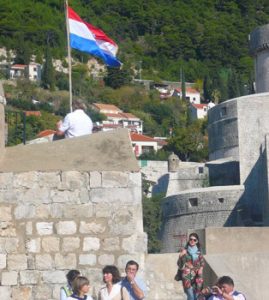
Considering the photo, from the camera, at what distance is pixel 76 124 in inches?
425

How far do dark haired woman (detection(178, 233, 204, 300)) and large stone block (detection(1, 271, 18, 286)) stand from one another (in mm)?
1317

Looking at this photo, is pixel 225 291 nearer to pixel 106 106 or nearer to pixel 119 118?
pixel 119 118

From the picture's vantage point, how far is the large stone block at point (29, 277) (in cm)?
977

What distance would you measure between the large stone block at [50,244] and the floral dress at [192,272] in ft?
3.27

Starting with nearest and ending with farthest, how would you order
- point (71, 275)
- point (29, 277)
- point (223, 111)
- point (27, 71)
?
point (71, 275) < point (29, 277) < point (223, 111) < point (27, 71)

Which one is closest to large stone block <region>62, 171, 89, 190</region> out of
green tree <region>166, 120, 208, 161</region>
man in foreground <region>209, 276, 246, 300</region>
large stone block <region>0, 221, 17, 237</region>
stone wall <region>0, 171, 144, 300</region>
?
stone wall <region>0, 171, 144, 300</region>

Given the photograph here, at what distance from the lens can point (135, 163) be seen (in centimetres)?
1009

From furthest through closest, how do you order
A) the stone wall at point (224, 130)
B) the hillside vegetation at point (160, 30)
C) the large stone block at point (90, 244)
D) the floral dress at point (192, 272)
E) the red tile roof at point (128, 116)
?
1. the hillside vegetation at point (160, 30)
2. the red tile roof at point (128, 116)
3. the stone wall at point (224, 130)
4. the large stone block at point (90, 244)
5. the floral dress at point (192, 272)

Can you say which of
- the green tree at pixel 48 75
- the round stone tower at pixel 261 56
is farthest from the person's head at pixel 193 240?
the green tree at pixel 48 75

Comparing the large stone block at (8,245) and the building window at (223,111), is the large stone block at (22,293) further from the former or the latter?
the building window at (223,111)

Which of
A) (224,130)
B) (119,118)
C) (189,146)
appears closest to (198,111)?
(119,118)

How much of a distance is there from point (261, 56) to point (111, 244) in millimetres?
49054

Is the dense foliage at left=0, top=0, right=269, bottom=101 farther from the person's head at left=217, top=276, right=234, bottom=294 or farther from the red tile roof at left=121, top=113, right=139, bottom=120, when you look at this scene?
the person's head at left=217, top=276, right=234, bottom=294

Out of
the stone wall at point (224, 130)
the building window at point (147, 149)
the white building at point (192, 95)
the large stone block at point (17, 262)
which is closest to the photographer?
the large stone block at point (17, 262)
